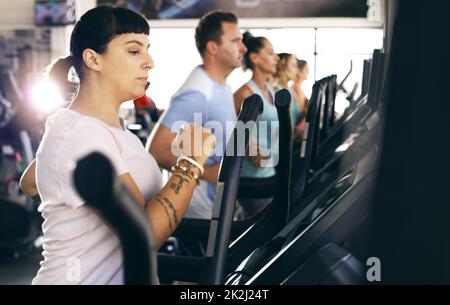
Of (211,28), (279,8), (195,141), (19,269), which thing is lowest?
(19,269)

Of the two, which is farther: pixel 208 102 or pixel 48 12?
pixel 48 12

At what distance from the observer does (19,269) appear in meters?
3.91

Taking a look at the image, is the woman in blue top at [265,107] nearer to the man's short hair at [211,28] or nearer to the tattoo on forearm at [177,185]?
the man's short hair at [211,28]

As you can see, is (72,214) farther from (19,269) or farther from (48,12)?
(48,12)

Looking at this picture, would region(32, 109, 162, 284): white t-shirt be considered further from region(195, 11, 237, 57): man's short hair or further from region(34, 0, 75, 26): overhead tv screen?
region(34, 0, 75, 26): overhead tv screen

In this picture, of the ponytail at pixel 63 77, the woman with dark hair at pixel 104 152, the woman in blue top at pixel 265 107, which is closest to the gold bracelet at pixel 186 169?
the woman with dark hair at pixel 104 152

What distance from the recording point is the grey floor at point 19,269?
12.1ft

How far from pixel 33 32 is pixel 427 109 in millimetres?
6508

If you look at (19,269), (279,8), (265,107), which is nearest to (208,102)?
(265,107)

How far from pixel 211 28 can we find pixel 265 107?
41 cm

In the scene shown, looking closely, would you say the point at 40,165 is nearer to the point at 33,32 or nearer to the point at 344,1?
the point at 33,32

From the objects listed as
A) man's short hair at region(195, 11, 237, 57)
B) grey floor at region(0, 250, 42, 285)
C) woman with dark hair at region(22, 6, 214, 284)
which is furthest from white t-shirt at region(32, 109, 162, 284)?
grey floor at region(0, 250, 42, 285)

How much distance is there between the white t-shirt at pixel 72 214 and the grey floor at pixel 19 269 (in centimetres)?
258

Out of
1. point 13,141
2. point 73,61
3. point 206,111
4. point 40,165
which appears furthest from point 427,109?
point 13,141
